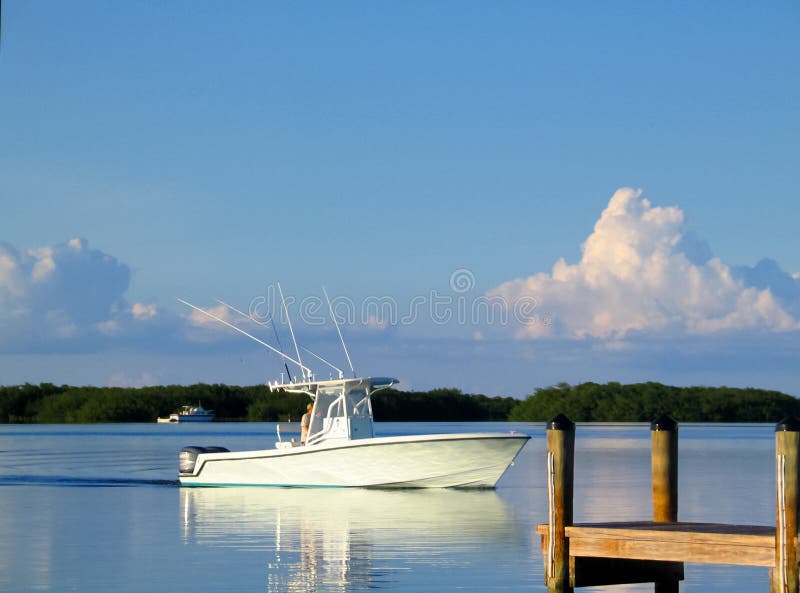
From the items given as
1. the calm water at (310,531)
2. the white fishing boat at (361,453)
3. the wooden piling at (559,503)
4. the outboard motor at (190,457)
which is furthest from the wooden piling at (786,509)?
the outboard motor at (190,457)

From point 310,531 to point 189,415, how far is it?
504 feet

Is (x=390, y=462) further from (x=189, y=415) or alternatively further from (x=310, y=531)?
(x=189, y=415)

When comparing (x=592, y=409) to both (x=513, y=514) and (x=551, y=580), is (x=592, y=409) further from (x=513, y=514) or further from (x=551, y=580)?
(x=551, y=580)

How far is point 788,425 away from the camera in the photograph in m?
16.2

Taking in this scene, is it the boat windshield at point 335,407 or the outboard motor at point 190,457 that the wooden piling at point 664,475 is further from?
the outboard motor at point 190,457

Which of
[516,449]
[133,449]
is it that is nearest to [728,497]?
[516,449]

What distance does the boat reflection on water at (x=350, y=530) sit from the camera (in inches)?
936

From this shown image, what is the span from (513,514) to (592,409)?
10973 cm

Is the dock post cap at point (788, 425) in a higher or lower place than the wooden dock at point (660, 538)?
higher

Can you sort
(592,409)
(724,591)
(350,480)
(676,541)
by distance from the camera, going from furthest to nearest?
(592,409), (350,480), (724,591), (676,541)

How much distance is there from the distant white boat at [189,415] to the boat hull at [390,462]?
14200 cm

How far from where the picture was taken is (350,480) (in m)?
39.8

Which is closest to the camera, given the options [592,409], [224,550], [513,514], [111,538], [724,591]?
[724,591]

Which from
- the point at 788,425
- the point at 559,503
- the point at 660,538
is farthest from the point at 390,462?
the point at 788,425
